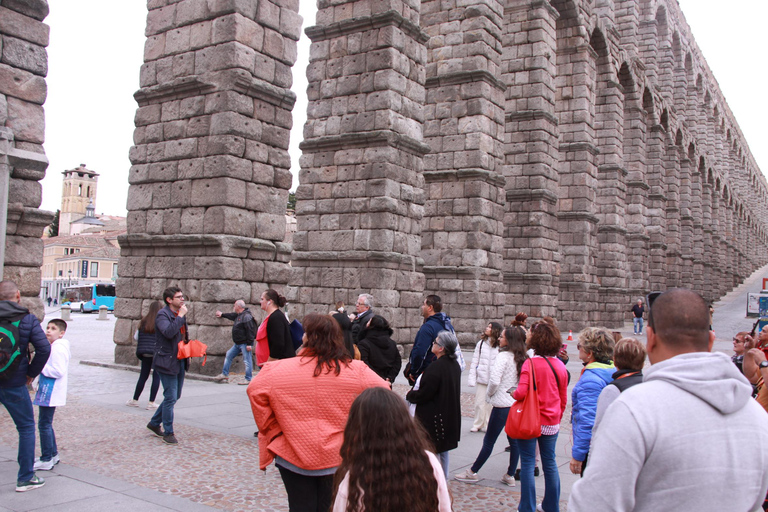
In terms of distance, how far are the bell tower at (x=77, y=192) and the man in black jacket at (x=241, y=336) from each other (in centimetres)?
11838

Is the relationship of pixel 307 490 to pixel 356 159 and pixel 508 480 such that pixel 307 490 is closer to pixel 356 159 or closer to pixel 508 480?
pixel 508 480

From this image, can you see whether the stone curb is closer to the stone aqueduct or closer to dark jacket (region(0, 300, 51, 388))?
the stone aqueduct

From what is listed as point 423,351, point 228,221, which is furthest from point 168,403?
point 228,221

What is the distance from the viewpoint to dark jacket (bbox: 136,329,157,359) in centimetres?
757

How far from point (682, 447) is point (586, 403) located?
2.43 meters

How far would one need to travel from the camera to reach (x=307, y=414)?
9.98 feet

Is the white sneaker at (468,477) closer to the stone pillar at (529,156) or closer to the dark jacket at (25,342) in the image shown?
the dark jacket at (25,342)

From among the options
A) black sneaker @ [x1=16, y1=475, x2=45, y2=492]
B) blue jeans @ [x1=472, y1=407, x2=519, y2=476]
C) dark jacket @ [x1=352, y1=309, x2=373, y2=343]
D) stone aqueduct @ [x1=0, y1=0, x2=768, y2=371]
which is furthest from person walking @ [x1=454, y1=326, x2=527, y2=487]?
stone aqueduct @ [x1=0, y1=0, x2=768, y2=371]

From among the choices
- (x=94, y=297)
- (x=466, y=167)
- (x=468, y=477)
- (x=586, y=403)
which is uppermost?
(x=466, y=167)

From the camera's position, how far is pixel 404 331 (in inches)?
514

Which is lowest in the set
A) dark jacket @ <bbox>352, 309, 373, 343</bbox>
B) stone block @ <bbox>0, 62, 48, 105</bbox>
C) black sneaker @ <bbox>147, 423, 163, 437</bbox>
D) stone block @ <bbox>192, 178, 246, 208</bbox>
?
black sneaker @ <bbox>147, 423, 163, 437</bbox>

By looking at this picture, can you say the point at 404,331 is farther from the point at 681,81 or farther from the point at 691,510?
the point at 681,81

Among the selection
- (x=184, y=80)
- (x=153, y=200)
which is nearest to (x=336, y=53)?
(x=184, y=80)

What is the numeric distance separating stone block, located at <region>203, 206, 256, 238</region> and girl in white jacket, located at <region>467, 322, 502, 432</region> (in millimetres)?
4634
